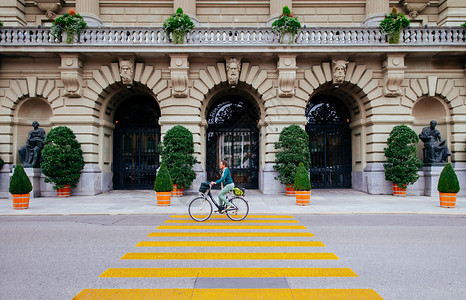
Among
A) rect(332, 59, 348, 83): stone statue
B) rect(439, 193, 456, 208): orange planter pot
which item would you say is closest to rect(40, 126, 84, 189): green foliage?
rect(332, 59, 348, 83): stone statue

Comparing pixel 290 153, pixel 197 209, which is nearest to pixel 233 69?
pixel 290 153

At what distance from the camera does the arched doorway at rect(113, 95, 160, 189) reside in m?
20.2

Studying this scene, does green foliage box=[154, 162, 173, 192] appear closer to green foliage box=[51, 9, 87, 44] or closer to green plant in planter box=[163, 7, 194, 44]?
green plant in planter box=[163, 7, 194, 44]

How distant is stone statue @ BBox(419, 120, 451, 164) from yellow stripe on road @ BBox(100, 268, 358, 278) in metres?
15.1

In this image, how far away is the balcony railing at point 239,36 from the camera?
17000mm

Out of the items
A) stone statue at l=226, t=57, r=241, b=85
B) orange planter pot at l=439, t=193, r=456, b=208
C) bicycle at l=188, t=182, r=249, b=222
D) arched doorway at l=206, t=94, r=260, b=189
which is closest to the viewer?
bicycle at l=188, t=182, r=249, b=222

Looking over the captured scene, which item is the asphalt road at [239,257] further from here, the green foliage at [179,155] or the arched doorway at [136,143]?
the arched doorway at [136,143]

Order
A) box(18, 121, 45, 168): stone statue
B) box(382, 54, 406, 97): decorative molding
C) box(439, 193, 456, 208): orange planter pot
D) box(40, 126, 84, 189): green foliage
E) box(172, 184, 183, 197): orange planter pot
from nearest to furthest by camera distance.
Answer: box(439, 193, 456, 208): orange planter pot < box(40, 126, 84, 189): green foliage < box(172, 184, 183, 197): orange planter pot < box(18, 121, 45, 168): stone statue < box(382, 54, 406, 97): decorative molding

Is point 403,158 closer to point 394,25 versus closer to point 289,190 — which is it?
point 289,190

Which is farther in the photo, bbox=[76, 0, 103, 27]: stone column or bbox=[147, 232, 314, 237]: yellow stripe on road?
bbox=[76, 0, 103, 27]: stone column

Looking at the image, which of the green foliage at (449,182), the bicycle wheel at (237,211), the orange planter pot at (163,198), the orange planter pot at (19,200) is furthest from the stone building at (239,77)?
the bicycle wheel at (237,211)

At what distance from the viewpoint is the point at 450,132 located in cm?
1805

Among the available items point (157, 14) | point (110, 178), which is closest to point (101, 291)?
point (110, 178)

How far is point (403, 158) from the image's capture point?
Result: 16.3 metres
